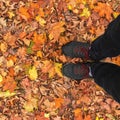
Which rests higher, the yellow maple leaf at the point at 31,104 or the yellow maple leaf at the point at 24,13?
the yellow maple leaf at the point at 24,13

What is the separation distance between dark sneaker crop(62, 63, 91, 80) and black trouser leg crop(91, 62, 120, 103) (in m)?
0.20

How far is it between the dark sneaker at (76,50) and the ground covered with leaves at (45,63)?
0.08 m

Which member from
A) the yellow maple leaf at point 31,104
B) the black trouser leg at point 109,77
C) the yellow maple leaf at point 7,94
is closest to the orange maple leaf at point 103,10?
the black trouser leg at point 109,77

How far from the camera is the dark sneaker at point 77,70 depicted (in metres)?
2.92

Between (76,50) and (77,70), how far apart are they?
0.70ft

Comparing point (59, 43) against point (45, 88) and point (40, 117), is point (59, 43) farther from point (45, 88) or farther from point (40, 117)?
point (40, 117)

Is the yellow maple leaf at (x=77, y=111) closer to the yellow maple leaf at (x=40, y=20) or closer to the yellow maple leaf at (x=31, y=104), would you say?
the yellow maple leaf at (x=31, y=104)

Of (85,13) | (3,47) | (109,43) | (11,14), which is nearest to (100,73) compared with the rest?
(109,43)

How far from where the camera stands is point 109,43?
91.3 inches

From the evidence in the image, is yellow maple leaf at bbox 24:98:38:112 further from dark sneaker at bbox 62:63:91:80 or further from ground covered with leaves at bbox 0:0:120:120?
dark sneaker at bbox 62:63:91:80

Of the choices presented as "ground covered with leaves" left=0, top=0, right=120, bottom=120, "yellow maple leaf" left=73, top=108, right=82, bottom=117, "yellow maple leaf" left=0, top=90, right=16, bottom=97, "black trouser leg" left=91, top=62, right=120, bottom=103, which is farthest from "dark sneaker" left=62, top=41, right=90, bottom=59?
"yellow maple leaf" left=0, top=90, right=16, bottom=97

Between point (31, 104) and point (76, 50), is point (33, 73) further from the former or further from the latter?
point (76, 50)

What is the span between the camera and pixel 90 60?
10.2 feet

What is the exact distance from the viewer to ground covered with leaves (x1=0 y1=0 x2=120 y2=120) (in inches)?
115
